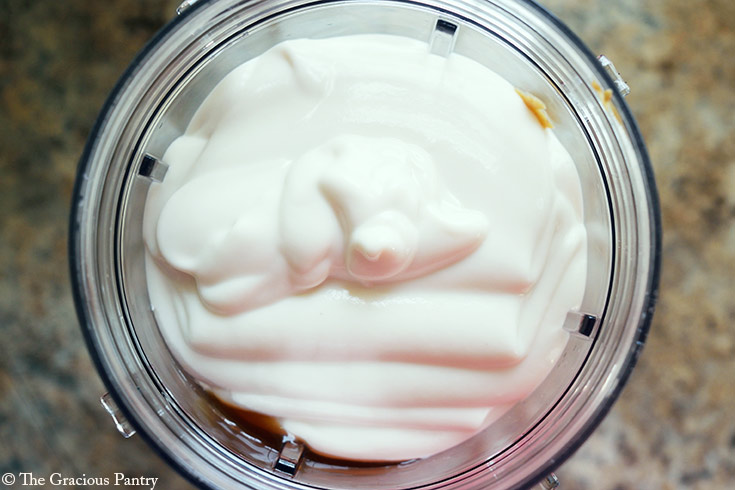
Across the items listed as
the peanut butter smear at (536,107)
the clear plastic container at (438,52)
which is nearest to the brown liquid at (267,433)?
the clear plastic container at (438,52)

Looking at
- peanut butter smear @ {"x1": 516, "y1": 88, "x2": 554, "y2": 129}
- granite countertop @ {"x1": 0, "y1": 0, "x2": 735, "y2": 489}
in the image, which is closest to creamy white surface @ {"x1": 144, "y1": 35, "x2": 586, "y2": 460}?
peanut butter smear @ {"x1": 516, "y1": 88, "x2": 554, "y2": 129}

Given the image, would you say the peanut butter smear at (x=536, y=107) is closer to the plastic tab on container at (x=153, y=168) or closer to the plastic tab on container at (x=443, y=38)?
the plastic tab on container at (x=443, y=38)

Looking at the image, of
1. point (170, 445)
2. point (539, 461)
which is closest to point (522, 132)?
point (539, 461)

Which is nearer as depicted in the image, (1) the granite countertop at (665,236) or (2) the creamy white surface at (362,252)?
(2) the creamy white surface at (362,252)

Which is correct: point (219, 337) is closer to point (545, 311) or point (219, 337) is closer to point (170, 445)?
point (170, 445)

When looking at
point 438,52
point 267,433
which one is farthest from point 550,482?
point 438,52

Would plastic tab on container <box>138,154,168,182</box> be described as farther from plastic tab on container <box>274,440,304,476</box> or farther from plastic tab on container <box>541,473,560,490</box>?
plastic tab on container <box>541,473,560,490</box>
